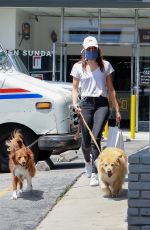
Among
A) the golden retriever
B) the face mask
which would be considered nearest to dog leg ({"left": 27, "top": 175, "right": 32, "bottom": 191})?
the golden retriever

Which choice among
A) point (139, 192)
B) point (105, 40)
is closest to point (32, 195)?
point (139, 192)

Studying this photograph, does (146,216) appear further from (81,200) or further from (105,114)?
(105,114)

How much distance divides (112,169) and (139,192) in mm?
1572

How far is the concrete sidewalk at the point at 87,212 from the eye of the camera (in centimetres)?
652

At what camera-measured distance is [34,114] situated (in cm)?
1024

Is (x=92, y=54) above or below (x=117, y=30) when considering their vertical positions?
below

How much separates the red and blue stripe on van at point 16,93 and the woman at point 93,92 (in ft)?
6.39

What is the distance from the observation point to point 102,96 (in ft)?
27.1

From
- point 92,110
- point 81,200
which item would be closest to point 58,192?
point 81,200

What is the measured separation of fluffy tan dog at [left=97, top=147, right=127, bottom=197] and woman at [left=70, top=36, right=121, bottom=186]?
63 cm

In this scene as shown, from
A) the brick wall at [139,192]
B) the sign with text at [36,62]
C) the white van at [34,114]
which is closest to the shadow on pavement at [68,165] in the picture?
the white van at [34,114]

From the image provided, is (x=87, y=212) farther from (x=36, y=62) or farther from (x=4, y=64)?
(x=36, y=62)

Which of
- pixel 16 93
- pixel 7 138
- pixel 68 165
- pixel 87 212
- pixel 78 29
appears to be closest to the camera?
pixel 87 212

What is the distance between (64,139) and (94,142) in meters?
2.28
